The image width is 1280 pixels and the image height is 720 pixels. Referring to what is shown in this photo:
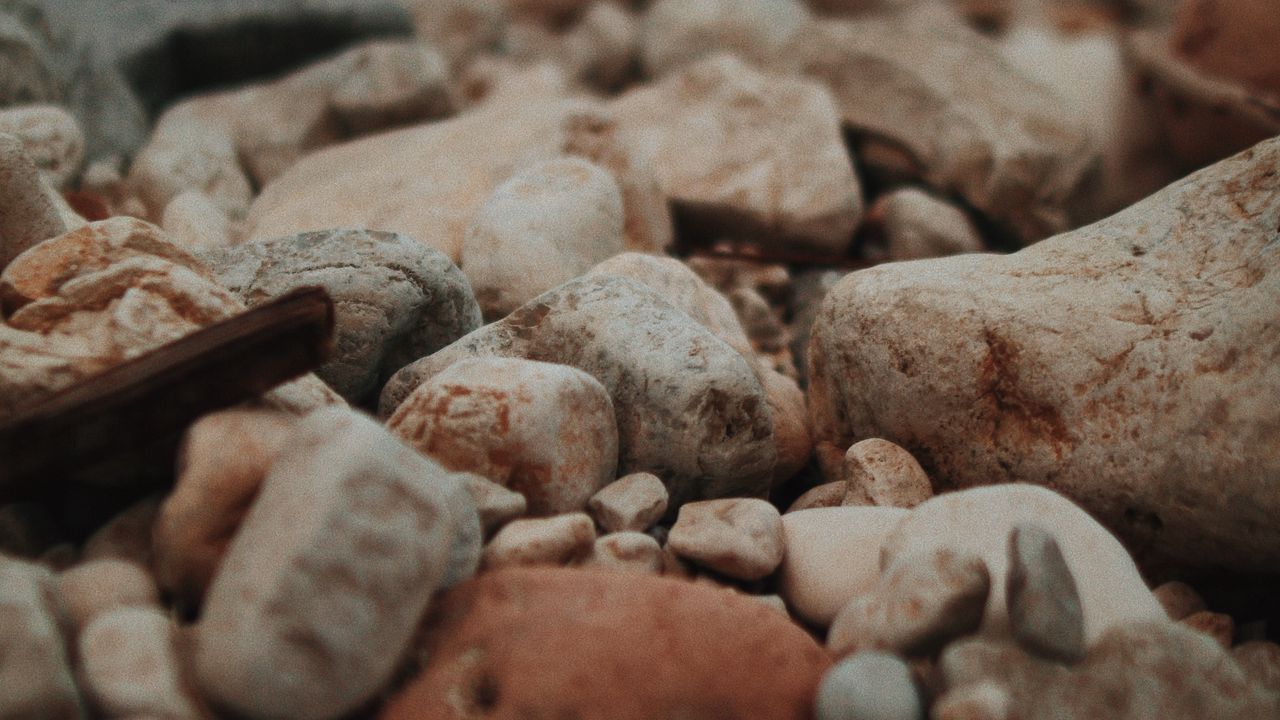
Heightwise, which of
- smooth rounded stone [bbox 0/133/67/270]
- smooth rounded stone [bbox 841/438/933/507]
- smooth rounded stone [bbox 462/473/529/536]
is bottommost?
smooth rounded stone [bbox 841/438/933/507]

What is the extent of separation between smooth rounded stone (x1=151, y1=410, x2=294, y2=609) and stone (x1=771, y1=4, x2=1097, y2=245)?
3.28 metres

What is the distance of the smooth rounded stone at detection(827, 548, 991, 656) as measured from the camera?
1547mm

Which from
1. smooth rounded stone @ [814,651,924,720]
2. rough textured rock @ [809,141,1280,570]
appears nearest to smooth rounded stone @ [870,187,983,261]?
rough textured rock @ [809,141,1280,570]

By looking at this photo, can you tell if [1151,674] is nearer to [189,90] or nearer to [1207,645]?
[1207,645]

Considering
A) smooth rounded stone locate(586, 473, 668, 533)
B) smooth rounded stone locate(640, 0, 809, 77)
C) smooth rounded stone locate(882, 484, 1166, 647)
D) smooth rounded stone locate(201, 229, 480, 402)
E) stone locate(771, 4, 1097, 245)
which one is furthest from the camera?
smooth rounded stone locate(640, 0, 809, 77)

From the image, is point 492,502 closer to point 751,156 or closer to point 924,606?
point 924,606

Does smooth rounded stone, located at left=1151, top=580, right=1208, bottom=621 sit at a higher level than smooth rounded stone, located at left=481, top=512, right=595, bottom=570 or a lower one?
lower

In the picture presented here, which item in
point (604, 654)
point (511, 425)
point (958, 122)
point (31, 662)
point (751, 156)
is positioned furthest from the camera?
point (958, 122)

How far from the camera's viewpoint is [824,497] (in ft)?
7.41

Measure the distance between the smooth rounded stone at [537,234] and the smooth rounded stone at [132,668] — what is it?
1.37 metres

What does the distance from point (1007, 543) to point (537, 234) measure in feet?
4.90

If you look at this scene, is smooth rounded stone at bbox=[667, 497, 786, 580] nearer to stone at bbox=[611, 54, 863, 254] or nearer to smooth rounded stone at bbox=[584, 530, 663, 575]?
smooth rounded stone at bbox=[584, 530, 663, 575]

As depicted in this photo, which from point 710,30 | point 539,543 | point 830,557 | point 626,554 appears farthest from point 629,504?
point 710,30

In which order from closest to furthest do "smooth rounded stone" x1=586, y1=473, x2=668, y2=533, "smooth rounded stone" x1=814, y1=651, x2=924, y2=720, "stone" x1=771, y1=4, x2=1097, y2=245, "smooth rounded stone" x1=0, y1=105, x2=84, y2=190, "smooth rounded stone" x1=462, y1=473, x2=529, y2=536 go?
"smooth rounded stone" x1=814, y1=651, x2=924, y2=720 < "smooth rounded stone" x1=462, y1=473, x2=529, y2=536 < "smooth rounded stone" x1=586, y1=473, x2=668, y2=533 < "smooth rounded stone" x1=0, y1=105, x2=84, y2=190 < "stone" x1=771, y1=4, x2=1097, y2=245
